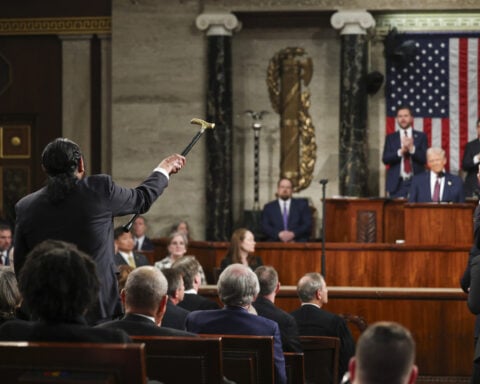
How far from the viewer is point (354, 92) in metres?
13.5

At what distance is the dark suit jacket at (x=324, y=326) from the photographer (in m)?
6.55

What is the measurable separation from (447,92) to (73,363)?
456 inches

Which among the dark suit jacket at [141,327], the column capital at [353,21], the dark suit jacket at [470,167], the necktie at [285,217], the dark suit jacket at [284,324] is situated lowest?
the dark suit jacket at [284,324]

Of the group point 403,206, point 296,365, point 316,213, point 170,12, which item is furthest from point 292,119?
point 296,365

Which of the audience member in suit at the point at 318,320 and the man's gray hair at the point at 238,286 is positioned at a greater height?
the man's gray hair at the point at 238,286

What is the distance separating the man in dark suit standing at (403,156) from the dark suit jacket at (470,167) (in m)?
0.54

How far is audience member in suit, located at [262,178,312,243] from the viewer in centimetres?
1206

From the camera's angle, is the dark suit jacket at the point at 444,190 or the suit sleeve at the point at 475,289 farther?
the dark suit jacket at the point at 444,190

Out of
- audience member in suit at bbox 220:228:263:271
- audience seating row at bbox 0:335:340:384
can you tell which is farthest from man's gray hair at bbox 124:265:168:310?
audience member in suit at bbox 220:228:263:271

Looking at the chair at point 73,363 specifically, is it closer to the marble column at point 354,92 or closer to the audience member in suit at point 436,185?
the audience member in suit at point 436,185

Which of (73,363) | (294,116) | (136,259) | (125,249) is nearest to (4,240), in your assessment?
(125,249)

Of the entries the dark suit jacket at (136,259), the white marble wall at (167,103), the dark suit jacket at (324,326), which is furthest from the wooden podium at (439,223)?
the dark suit jacket at (324,326)

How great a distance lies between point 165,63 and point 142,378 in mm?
11358

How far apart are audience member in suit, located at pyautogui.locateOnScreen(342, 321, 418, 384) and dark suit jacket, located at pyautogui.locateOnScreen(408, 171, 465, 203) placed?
8.66 meters
